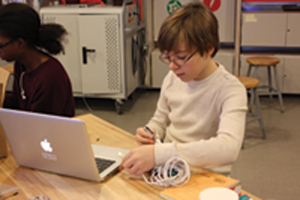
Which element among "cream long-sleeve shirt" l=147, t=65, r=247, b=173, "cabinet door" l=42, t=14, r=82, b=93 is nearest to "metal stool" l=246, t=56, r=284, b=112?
"cabinet door" l=42, t=14, r=82, b=93

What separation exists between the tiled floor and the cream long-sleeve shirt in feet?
3.84

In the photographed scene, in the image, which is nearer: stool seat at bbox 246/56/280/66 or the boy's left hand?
the boy's left hand

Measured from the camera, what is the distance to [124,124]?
3588 mm

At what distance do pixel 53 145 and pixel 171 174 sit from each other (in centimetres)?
39

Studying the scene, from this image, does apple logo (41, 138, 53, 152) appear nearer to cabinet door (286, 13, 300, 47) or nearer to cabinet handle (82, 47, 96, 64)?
cabinet handle (82, 47, 96, 64)

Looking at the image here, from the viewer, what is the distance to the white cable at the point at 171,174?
1092 millimetres

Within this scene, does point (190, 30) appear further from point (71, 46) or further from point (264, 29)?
point (264, 29)

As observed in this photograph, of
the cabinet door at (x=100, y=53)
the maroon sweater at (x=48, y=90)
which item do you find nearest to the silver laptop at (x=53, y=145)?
the maroon sweater at (x=48, y=90)

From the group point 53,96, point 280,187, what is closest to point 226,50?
point 280,187

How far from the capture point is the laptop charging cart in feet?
11.9

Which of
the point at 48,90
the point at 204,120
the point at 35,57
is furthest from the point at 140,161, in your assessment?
the point at 35,57

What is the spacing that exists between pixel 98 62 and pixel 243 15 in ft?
5.79

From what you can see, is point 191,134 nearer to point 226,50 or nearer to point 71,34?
point 71,34

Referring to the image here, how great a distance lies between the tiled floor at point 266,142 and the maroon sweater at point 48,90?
1.41 meters
